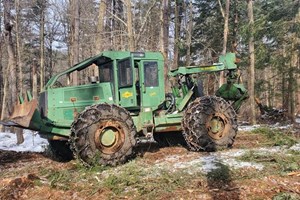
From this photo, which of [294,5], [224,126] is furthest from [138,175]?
[294,5]

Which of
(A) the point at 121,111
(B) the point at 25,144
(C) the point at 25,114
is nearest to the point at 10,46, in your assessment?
(B) the point at 25,144

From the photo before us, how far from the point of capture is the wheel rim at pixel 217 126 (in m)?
8.41

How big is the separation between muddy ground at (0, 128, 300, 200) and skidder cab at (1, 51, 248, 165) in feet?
1.62

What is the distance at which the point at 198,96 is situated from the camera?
366 inches

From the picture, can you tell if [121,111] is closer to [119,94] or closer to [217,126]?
[119,94]

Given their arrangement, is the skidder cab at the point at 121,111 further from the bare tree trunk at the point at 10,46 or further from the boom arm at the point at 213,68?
the bare tree trunk at the point at 10,46

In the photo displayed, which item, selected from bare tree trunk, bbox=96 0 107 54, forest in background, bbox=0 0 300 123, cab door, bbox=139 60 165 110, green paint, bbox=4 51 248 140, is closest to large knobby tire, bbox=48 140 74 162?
green paint, bbox=4 51 248 140

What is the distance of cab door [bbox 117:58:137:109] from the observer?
8087mm

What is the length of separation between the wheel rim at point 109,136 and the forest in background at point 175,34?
21.2 ft

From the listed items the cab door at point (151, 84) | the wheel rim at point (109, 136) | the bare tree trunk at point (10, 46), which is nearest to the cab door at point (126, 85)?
the cab door at point (151, 84)

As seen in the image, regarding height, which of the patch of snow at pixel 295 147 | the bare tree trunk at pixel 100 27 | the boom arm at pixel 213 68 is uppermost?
the bare tree trunk at pixel 100 27

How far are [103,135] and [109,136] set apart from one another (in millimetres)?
143

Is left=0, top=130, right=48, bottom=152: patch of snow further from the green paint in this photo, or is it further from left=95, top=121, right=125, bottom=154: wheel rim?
left=95, top=121, right=125, bottom=154: wheel rim

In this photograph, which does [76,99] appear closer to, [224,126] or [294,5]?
[224,126]
